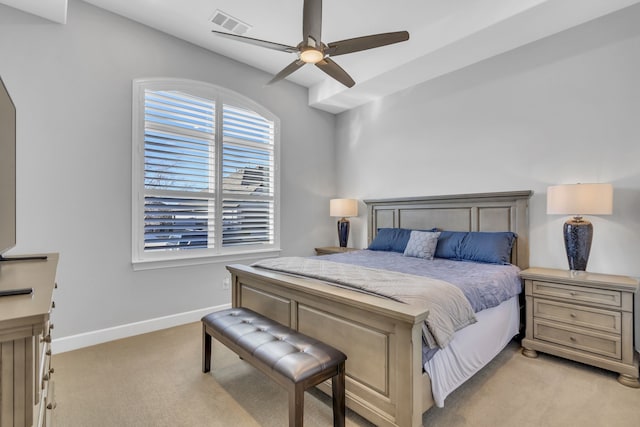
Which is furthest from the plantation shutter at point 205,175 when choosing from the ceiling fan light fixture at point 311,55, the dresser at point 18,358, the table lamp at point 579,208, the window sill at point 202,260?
the table lamp at point 579,208

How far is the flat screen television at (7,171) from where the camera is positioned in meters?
1.35

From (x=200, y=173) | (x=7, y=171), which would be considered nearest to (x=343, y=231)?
(x=200, y=173)

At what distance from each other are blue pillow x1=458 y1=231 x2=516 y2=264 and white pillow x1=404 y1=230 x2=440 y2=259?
0.91 feet

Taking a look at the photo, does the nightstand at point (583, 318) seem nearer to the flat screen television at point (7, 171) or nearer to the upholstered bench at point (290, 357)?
the upholstered bench at point (290, 357)

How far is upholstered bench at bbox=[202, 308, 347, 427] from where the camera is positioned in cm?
154

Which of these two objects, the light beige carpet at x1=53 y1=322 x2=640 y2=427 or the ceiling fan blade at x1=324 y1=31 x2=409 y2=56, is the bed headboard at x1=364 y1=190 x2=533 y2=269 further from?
the ceiling fan blade at x1=324 y1=31 x2=409 y2=56

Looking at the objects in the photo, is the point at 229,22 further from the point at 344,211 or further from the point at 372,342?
the point at 372,342

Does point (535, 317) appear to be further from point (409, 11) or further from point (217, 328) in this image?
point (409, 11)

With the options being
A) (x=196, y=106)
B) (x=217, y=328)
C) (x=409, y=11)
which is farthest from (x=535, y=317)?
(x=196, y=106)

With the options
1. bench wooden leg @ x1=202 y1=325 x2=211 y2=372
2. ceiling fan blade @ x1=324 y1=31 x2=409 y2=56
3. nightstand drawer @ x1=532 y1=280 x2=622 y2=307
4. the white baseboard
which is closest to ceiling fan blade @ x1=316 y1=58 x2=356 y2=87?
ceiling fan blade @ x1=324 y1=31 x2=409 y2=56

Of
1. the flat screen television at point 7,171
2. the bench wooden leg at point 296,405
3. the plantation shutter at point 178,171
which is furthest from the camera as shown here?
the plantation shutter at point 178,171

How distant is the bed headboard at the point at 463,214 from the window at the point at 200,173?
1.60 meters

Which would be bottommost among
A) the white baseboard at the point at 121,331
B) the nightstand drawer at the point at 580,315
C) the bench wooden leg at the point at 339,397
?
the white baseboard at the point at 121,331

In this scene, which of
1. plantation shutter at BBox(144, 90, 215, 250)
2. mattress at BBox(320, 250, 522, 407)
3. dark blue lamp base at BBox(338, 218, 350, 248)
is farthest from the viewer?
dark blue lamp base at BBox(338, 218, 350, 248)
